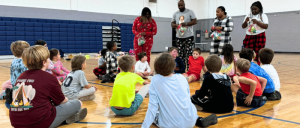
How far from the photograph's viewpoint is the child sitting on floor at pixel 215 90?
2549 mm

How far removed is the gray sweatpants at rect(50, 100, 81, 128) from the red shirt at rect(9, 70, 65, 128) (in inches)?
7.0

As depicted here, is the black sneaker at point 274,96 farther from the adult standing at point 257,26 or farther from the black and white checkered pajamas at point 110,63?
the black and white checkered pajamas at point 110,63

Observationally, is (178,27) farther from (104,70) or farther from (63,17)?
(63,17)

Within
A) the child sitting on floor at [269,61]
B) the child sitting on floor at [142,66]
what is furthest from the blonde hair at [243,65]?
the child sitting on floor at [142,66]

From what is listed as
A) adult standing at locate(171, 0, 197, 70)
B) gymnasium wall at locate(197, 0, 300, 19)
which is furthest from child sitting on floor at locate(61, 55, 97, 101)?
gymnasium wall at locate(197, 0, 300, 19)

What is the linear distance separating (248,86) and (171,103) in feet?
4.61

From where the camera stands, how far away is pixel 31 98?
1925 millimetres

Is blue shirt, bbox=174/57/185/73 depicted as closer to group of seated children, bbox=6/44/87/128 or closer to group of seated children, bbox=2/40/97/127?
group of seated children, bbox=2/40/97/127

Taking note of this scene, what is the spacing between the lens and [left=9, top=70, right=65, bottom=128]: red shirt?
1.92 meters

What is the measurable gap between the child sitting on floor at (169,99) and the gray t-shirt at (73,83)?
4.13 ft

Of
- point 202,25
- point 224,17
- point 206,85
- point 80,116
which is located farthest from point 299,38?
point 80,116

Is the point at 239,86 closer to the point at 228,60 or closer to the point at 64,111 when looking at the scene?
the point at 228,60

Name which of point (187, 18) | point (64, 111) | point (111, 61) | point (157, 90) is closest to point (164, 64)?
point (157, 90)

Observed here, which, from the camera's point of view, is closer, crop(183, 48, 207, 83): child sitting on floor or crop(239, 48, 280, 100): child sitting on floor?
crop(239, 48, 280, 100): child sitting on floor
